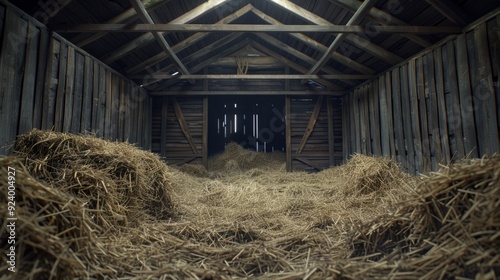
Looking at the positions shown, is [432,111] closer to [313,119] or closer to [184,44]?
[313,119]

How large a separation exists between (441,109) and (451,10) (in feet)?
4.90

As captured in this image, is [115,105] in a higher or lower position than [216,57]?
lower

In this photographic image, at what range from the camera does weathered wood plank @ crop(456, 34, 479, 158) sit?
402cm

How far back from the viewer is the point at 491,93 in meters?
3.72

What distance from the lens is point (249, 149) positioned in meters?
9.82

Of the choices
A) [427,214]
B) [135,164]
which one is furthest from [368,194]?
[135,164]

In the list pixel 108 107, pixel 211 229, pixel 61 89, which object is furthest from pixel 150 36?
pixel 211 229

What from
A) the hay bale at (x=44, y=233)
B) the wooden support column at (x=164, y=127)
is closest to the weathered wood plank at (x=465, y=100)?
the hay bale at (x=44, y=233)

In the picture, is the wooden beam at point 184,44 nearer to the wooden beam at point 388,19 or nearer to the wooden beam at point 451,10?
the wooden beam at point 388,19

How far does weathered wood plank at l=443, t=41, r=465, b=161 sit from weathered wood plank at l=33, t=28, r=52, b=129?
20.0 ft

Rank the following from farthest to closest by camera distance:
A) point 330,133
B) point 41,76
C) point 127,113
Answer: point 330,133 < point 127,113 < point 41,76

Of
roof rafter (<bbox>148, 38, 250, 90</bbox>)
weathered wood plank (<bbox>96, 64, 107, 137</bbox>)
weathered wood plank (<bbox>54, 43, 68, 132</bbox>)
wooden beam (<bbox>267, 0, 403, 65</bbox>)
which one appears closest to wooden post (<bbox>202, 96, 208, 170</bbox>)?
roof rafter (<bbox>148, 38, 250, 90</bbox>)

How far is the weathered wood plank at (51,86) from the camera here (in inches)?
163

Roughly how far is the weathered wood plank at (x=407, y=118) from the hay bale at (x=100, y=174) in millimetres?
4593
